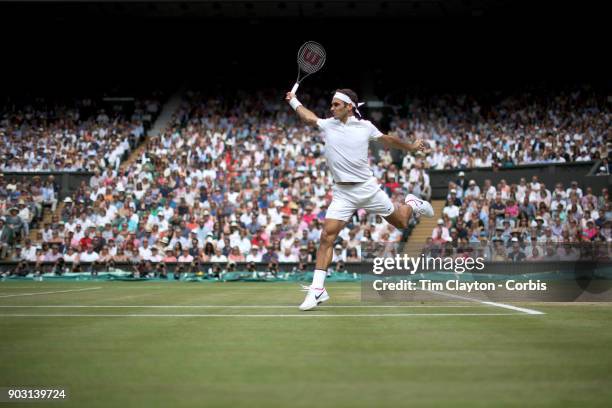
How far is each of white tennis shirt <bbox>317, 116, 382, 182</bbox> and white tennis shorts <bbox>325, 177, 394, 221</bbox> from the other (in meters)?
0.14

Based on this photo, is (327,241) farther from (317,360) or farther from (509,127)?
(509,127)

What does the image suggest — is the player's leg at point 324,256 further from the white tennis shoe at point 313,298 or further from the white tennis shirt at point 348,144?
the white tennis shirt at point 348,144

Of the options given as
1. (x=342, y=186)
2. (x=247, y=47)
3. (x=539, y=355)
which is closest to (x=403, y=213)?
(x=342, y=186)

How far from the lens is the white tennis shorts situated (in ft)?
31.6

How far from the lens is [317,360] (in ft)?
16.7

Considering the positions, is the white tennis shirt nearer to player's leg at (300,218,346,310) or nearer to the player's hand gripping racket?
player's leg at (300,218,346,310)

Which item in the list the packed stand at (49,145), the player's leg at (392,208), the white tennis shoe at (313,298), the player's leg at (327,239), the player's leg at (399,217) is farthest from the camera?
the packed stand at (49,145)

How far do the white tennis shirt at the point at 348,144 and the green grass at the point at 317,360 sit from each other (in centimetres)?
237

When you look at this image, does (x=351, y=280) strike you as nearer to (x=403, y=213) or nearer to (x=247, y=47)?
(x=403, y=213)

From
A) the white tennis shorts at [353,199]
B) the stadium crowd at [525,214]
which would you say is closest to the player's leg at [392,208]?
the white tennis shorts at [353,199]

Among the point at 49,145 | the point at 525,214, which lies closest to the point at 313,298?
the point at 525,214

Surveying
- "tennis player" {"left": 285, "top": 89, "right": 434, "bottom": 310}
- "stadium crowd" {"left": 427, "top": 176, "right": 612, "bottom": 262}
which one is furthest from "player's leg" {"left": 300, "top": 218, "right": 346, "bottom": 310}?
"stadium crowd" {"left": 427, "top": 176, "right": 612, "bottom": 262}

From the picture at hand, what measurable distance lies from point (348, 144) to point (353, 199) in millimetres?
757

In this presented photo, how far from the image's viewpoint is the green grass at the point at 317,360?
13.0ft
